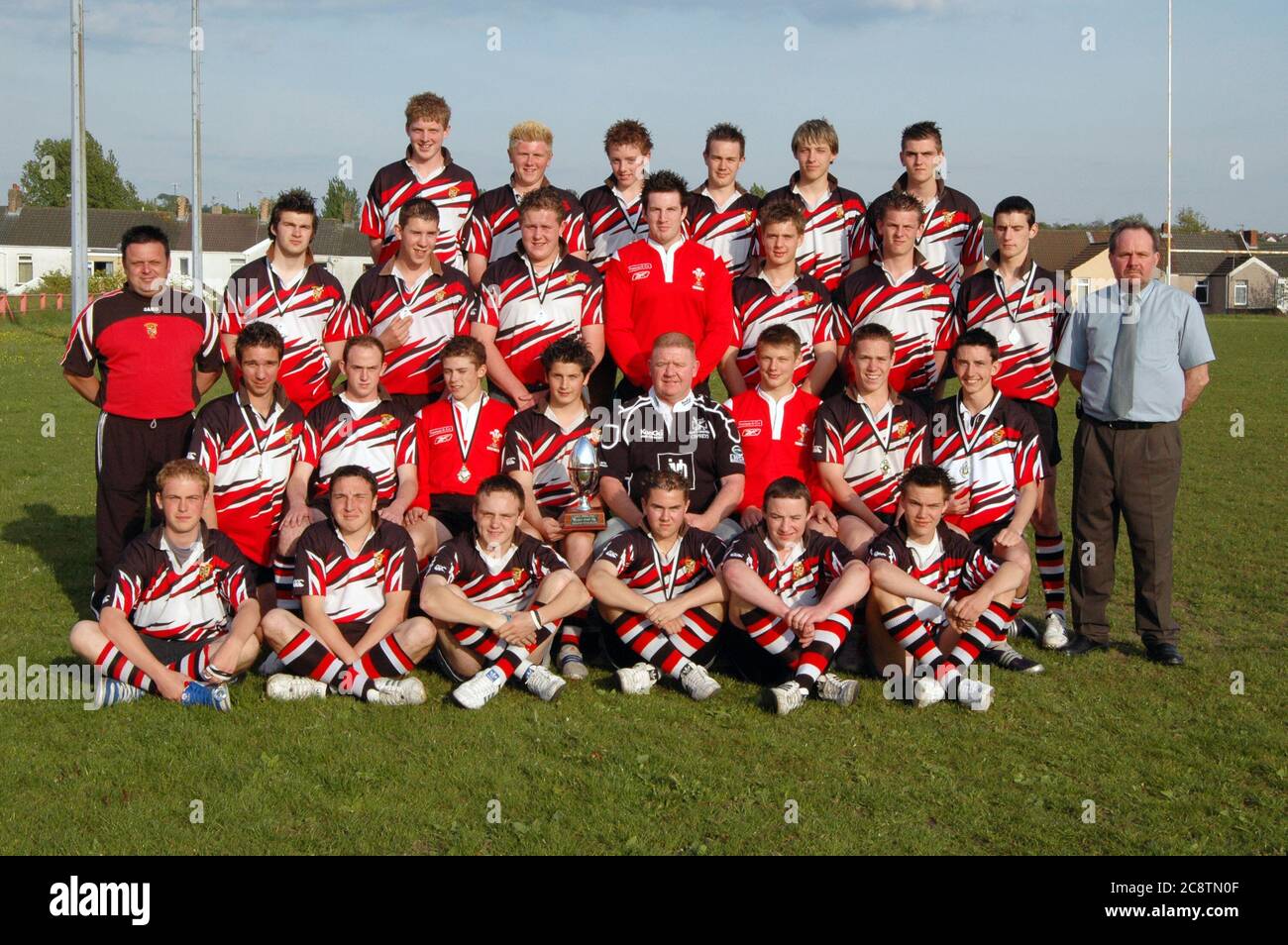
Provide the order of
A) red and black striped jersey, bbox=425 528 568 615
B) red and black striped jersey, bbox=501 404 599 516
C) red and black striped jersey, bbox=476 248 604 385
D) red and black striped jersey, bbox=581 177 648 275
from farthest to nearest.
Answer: red and black striped jersey, bbox=581 177 648 275 < red and black striped jersey, bbox=476 248 604 385 < red and black striped jersey, bbox=501 404 599 516 < red and black striped jersey, bbox=425 528 568 615

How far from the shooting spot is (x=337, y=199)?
228 ft

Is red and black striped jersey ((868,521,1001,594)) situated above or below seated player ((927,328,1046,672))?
below

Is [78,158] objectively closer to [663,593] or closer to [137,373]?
[137,373]

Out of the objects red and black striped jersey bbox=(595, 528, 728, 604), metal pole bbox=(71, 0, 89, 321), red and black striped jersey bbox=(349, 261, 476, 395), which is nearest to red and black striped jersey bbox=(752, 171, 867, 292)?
red and black striped jersey bbox=(349, 261, 476, 395)

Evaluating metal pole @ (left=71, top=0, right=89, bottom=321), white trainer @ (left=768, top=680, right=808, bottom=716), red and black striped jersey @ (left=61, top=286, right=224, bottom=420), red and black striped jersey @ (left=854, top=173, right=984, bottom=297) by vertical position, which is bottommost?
white trainer @ (left=768, top=680, right=808, bottom=716)

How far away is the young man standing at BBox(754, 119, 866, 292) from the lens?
7074 millimetres

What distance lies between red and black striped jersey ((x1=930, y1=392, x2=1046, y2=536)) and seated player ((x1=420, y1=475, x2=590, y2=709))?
209 centimetres

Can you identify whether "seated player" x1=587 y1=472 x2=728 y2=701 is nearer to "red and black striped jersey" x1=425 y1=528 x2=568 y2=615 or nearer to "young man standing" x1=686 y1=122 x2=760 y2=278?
"red and black striped jersey" x1=425 y1=528 x2=568 y2=615

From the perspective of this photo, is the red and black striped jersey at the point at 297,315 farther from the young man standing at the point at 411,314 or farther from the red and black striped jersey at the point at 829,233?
the red and black striped jersey at the point at 829,233

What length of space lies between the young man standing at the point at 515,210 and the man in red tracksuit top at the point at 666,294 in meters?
0.59

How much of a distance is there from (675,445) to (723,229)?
173 centimetres

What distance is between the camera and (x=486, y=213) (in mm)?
7344

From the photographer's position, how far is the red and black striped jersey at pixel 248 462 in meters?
6.12
